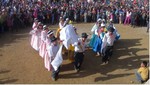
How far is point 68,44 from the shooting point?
12.4 meters

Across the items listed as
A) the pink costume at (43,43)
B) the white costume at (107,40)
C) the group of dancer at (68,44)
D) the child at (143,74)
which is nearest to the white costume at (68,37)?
the group of dancer at (68,44)

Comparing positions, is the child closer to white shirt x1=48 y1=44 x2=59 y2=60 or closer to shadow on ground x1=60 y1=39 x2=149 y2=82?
shadow on ground x1=60 y1=39 x2=149 y2=82

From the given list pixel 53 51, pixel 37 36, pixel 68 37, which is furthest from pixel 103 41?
pixel 37 36

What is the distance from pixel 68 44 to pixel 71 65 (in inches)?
43.3

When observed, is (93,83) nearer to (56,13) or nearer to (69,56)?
(69,56)

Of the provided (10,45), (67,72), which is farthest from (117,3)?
(67,72)

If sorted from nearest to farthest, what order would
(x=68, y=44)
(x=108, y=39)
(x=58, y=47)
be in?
(x=58, y=47), (x=68, y=44), (x=108, y=39)

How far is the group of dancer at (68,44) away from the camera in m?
11.8

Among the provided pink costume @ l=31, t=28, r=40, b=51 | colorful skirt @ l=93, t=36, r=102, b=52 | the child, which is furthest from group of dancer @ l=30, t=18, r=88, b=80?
the child

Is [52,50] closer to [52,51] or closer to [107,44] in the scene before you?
[52,51]

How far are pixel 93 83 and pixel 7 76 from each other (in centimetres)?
335

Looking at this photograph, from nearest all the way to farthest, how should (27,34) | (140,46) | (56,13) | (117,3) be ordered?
(140,46) < (27,34) < (56,13) < (117,3)

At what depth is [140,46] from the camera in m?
15.6

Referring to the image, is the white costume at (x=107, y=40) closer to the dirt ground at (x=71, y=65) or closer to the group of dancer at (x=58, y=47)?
the dirt ground at (x=71, y=65)
